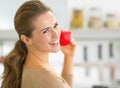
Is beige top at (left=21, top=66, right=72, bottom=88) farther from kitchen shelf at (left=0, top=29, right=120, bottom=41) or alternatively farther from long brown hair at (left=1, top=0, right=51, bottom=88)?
kitchen shelf at (left=0, top=29, right=120, bottom=41)

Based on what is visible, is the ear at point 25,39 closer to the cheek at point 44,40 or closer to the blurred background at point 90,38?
the cheek at point 44,40

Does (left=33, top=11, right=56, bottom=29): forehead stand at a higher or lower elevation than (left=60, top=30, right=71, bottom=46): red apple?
higher

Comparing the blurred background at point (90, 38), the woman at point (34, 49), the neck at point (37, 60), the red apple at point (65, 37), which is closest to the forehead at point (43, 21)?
the woman at point (34, 49)

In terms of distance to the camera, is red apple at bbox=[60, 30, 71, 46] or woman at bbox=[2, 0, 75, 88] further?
red apple at bbox=[60, 30, 71, 46]

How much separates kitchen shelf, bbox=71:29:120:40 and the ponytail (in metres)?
0.85

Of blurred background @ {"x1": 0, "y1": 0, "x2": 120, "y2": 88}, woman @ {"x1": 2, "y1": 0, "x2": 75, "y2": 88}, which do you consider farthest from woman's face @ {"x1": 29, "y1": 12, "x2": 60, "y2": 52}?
blurred background @ {"x1": 0, "y1": 0, "x2": 120, "y2": 88}

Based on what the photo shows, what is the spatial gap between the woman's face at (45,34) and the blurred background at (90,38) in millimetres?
812

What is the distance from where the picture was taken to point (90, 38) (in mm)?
2166

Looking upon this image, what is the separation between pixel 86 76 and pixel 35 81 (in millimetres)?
1133

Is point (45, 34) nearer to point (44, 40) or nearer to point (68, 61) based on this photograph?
point (44, 40)

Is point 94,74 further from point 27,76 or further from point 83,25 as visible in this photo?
point 27,76

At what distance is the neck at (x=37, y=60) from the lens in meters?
1.20

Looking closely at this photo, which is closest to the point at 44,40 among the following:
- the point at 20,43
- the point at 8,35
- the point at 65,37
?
the point at 20,43

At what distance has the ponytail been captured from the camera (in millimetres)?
1269
